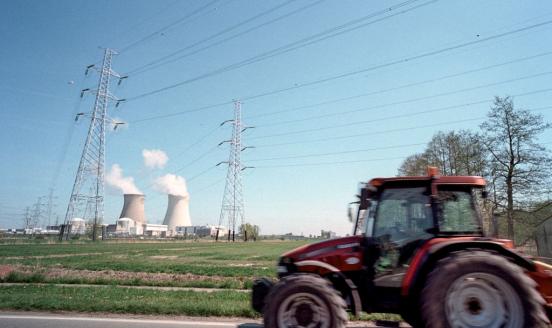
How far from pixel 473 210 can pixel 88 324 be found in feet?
22.9

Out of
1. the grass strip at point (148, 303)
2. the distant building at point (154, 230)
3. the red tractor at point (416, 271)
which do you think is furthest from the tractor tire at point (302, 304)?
the distant building at point (154, 230)

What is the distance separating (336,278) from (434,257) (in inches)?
54.5

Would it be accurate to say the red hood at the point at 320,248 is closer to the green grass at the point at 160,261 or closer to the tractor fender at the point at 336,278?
the tractor fender at the point at 336,278

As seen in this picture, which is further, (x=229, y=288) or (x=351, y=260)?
(x=229, y=288)

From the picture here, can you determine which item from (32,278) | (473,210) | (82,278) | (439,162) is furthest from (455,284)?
(439,162)

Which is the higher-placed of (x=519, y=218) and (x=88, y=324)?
(x=519, y=218)

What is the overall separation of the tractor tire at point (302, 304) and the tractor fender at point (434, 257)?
3.12 ft

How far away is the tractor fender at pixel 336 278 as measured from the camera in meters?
5.42

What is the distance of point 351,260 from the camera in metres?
5.57

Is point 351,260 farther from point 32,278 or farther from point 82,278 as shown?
point 32,278

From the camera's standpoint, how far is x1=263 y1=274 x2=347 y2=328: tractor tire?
503 centimetres

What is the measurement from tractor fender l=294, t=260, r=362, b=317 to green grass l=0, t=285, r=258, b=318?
302 cm

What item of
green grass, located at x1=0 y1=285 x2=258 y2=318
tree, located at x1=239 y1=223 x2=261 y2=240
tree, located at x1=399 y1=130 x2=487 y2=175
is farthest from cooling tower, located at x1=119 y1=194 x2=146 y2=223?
green grass, located at x1=0 y1=285 x2=258 y2=318

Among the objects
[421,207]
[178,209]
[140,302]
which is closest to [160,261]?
[140,302]
